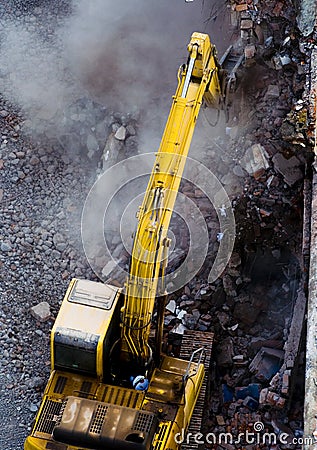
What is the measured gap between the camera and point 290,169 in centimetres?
1554

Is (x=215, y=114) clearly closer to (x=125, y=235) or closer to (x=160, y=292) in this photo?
(x=125, y=235)

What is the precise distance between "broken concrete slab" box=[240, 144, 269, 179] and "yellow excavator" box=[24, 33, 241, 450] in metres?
2.57

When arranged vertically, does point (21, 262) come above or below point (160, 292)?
above

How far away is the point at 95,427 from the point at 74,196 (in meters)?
6.51

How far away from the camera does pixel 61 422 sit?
12.2 meters

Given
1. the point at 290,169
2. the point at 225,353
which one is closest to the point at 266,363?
the point at 225,353

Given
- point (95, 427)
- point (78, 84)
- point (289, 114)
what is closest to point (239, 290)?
point (289, 114)
